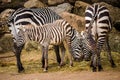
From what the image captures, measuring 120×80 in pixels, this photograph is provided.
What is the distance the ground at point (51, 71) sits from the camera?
10859 millimetres

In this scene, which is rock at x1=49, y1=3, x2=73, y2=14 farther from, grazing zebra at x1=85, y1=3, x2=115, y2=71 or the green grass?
grazing zebra at x1=85, y1=3, x2=115, y2=71

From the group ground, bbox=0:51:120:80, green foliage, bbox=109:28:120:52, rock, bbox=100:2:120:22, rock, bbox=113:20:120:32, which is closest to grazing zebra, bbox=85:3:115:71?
ground, bbox=0:51:120:80

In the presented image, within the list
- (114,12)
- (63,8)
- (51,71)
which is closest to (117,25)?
(114,12)

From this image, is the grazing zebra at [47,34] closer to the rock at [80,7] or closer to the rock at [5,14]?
the rock at [80,7]

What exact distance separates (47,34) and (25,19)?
3.53ft

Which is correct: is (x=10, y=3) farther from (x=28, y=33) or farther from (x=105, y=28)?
(x=105, y=28)

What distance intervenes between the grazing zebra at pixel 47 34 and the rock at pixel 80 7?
4132 millimetres

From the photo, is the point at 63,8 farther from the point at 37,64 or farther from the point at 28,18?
the point at 28,18

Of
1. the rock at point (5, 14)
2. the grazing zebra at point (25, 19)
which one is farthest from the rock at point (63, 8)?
the grazing zebra at point (25, 19)

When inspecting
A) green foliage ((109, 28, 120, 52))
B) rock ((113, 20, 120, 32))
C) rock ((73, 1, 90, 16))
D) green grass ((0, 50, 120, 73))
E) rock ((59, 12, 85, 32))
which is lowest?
green grass ((0, 50, 120, 73))

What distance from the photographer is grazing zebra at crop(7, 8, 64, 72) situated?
12.7 meters

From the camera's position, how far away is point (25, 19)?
12930mm

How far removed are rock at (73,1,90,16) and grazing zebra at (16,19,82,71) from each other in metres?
4.13

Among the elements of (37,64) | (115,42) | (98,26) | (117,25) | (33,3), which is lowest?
(37,64)
